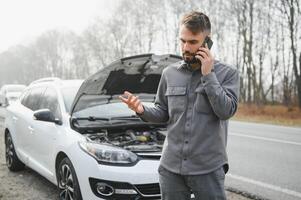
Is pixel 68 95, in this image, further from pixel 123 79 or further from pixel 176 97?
pixel 176 97

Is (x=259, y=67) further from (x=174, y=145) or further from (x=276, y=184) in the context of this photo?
(x=174, y=145)

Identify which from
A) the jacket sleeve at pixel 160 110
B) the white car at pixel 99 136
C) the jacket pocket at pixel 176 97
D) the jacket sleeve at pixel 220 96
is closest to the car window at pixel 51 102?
the white car at pixel 99 136

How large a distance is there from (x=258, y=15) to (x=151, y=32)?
14.5m

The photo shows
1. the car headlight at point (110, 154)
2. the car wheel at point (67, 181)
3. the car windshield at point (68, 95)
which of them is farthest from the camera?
the car windshield at point (68, 95)

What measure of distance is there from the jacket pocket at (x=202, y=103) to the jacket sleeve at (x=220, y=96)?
10cm

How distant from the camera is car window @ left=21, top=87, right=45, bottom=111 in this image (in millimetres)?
6517

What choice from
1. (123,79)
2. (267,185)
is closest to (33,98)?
(123,79)

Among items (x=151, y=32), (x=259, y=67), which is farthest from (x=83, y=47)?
(x=259, y=67)

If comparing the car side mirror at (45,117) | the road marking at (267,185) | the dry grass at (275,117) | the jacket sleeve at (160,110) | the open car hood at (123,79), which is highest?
the open car hood at (123,79)

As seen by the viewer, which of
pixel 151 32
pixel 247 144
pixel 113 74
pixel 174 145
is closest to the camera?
pixel 174 145

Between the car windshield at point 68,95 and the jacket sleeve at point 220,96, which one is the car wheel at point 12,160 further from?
the jacket sleeve at point 220,96

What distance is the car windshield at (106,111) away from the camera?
5.32 meters

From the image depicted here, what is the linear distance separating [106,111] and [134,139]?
2.41ft

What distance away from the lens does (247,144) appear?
10.2m
